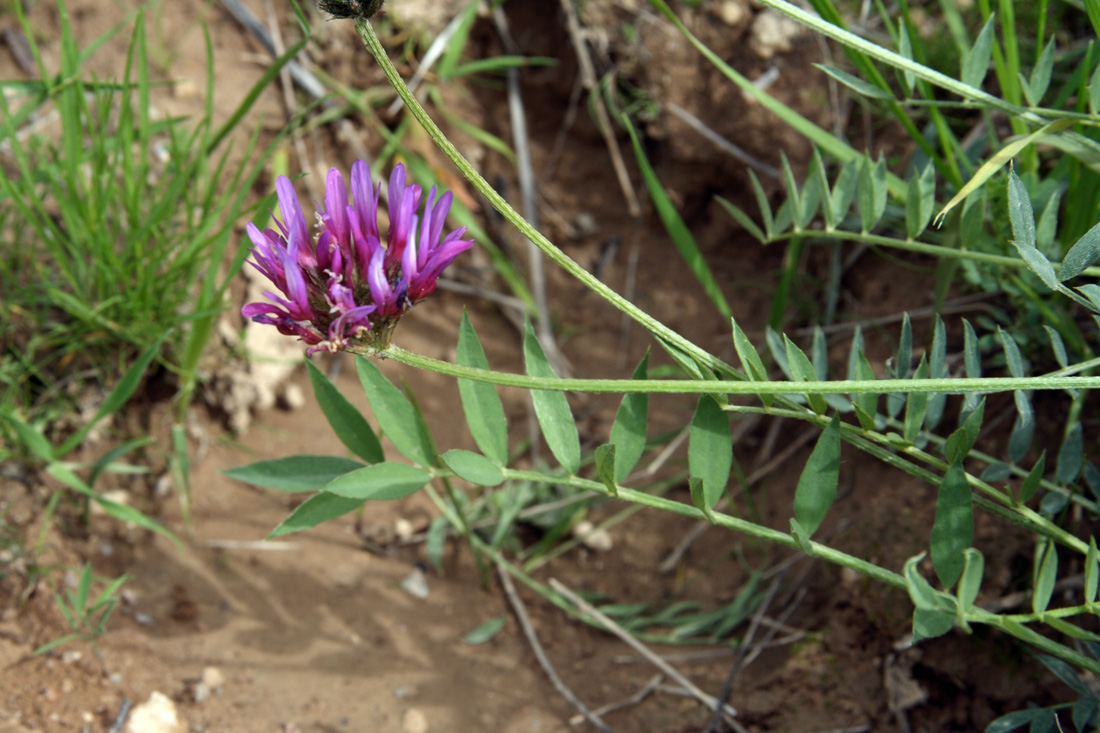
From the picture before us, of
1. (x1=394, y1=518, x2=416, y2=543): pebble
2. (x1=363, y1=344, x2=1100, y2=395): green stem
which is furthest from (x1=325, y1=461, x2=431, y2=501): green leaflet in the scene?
(x1=394, y1=518, x2=416, y2=543): pebble

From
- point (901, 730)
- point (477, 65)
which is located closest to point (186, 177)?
point (477, 65)

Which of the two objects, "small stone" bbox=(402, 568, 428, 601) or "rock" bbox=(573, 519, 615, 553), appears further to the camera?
"rock" bbox=(573, 519, 615, 553)

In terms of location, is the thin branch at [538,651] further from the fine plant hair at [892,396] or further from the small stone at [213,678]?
the small stone at [213,678]

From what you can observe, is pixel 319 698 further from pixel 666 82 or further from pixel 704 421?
pixel 666 82

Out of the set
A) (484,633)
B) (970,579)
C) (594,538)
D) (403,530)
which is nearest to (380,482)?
(970,579)

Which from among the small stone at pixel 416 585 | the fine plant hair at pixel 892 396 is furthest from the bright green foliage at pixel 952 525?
the small stone at pixel 416 585

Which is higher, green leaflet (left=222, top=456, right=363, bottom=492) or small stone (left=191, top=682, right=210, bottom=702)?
green leaflet (left=222, top=456, right=363, bottom=492)

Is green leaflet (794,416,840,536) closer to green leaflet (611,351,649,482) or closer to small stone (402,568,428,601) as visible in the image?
green leaflet (611,351,649,482)
